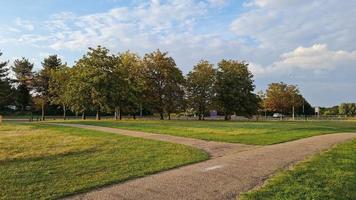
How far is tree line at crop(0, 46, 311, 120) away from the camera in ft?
169

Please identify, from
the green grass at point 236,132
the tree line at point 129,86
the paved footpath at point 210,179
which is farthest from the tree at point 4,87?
the paved footpath at point 210,179

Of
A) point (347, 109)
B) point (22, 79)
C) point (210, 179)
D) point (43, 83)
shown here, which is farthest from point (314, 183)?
point (347, 109)

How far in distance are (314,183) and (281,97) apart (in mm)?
79996

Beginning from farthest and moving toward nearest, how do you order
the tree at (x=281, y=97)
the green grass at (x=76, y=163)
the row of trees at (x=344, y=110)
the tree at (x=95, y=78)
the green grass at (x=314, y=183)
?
the row of trees at (x=344, y=110), the tree at (x=281, y=97), the tree at (x=95, y=78), the green grass at (x=76, y=163), the green grass at (x=314, y=183)

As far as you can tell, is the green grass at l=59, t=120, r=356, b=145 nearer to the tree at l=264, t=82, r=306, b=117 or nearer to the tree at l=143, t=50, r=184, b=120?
the tree at l=143, t=50, r=184, b=120

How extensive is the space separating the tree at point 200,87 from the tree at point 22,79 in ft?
96.9

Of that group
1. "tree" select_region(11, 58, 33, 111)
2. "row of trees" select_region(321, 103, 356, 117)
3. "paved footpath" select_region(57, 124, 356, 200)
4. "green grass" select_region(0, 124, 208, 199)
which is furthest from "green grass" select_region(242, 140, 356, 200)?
"row of trees" select_region(321, 103, 356, 117)

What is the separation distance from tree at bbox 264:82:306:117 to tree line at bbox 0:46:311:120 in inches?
672

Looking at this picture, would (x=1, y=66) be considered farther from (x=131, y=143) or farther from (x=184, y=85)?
(x=131, y=143)

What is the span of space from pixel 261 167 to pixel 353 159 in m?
4.29

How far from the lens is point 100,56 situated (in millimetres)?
52812

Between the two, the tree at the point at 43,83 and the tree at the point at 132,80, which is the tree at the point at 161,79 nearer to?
the tree at the point at 132,80

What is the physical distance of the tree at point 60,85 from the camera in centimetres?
5751

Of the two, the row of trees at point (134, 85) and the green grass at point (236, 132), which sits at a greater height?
the row of trees at point (134, 85)
